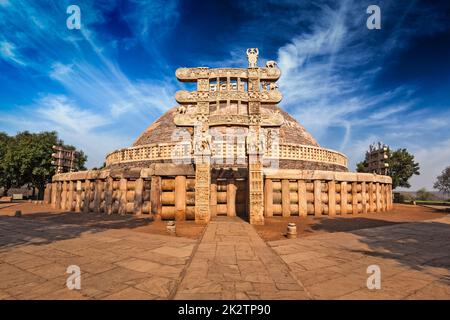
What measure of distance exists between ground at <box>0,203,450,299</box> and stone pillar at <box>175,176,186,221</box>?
2575 mm

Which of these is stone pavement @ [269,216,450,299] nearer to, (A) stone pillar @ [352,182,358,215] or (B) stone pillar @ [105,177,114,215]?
(A) stone pillar @ [352,182,358,215]

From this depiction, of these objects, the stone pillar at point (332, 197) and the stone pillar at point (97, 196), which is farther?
the stone pillar at point (97, 196)

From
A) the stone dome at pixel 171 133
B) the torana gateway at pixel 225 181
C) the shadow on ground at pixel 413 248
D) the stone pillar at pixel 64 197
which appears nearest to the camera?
the shadow on ground at pixel 413 248

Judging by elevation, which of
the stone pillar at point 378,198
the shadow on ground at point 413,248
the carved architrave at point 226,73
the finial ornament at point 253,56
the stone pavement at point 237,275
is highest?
the finial ornament at point 253,56

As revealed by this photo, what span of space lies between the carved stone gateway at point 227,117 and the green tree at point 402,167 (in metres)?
33.8

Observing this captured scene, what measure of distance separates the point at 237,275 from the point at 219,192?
7284 millimetres

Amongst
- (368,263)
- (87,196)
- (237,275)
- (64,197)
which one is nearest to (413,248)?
(368,263)

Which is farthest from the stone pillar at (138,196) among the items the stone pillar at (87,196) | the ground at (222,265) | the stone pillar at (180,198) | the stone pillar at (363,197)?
the stone pillar at (363,197)

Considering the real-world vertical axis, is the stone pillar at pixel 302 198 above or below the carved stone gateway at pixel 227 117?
below

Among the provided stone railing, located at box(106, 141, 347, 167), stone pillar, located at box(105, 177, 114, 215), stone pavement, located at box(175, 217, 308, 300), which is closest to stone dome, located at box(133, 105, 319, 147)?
stone railing, located at box(106, 141, 347, 167)

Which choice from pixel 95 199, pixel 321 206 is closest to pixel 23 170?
pixel 95 199

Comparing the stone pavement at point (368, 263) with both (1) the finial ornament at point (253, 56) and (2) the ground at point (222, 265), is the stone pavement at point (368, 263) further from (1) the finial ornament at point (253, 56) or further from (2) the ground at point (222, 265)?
(1) the finial ornament at point (253, 56)

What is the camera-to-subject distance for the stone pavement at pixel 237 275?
2.85 meters

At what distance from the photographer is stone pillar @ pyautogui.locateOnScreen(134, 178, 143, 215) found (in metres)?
10.8
